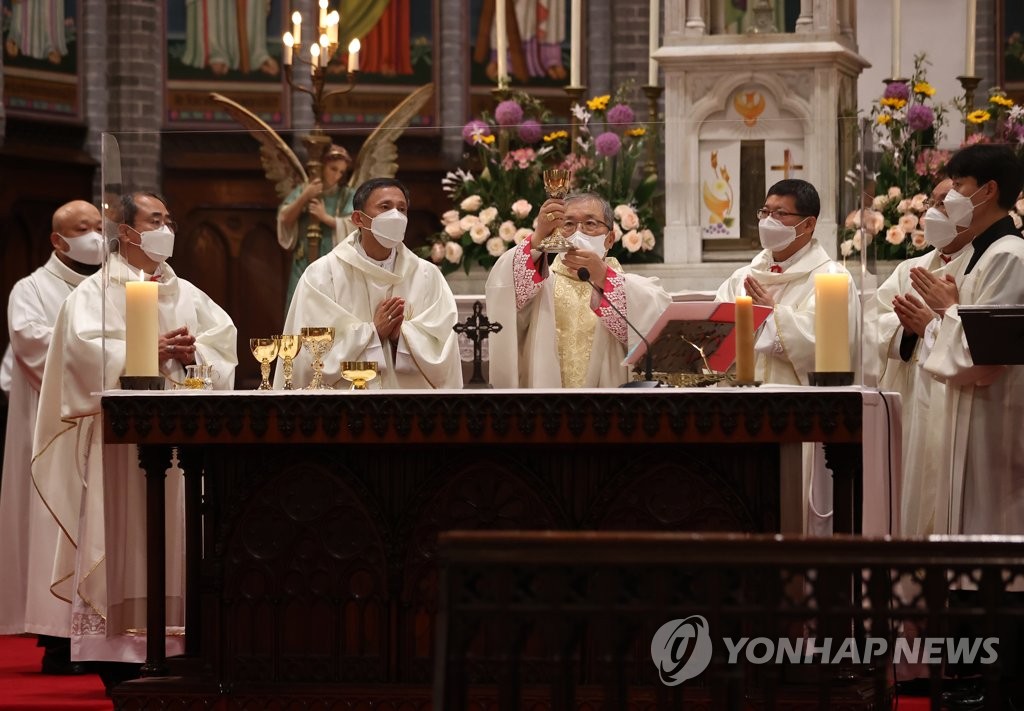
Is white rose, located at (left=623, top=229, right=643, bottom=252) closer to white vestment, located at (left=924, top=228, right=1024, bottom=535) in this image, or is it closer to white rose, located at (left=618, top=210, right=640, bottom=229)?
white rose, located at (left=618, top=210, right=640, bottom=229)

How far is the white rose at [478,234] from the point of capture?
6434 mm

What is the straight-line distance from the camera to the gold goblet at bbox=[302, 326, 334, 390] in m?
5.23

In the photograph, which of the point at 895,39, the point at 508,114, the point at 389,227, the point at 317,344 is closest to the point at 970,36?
the point at 895,39

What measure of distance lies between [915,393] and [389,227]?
2.07 metres

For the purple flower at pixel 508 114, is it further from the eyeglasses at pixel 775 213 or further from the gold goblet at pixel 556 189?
the eyeglasses at pixel 775 213

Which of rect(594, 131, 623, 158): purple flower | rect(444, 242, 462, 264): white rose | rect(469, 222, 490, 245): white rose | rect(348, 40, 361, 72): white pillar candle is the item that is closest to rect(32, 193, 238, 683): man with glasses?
rect(444, 242, 462, 264): white rose

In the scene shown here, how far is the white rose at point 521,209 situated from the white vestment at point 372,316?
996 mm

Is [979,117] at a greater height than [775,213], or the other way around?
[979,117]

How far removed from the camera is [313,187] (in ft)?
18.3

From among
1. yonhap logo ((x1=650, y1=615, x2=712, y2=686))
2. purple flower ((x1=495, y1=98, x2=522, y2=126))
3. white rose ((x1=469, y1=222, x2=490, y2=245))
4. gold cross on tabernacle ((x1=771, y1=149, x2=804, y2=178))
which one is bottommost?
yonhap logo ((x1=650, y1=615, x2=712, y2=686))

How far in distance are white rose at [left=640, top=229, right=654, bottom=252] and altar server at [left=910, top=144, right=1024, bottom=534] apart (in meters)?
0.94

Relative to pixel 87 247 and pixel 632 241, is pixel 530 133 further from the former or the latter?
pixel 87 247

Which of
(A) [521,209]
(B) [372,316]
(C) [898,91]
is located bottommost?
(B) [372,316]

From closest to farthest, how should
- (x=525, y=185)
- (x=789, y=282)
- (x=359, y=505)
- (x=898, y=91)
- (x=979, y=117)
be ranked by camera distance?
1. (x=359, y=505)
2. (x=789, y=282)
3. (x=525, y=185)
4. (x=979, y=117)
5. (x=898, y=91)
